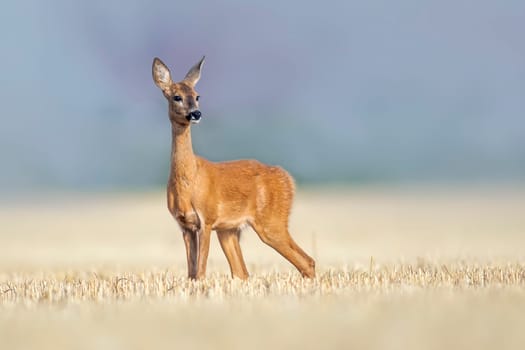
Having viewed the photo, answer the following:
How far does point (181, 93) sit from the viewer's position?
12.0 meters

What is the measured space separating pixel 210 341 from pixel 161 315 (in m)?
1.37

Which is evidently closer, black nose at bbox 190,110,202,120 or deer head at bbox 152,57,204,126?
black nose at bbox 190,110,202,120

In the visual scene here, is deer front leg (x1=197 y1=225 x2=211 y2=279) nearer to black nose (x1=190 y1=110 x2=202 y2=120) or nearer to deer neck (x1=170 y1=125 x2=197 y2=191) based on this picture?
deer neck (x1=170 y1=125 x2=197 y2=191)

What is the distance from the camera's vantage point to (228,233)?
43.8ft

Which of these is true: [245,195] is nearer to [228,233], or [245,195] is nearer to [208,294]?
[228,233]

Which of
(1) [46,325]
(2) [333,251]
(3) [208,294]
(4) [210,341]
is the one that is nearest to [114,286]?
(3) [208,294]

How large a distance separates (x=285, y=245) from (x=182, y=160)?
2.12 m

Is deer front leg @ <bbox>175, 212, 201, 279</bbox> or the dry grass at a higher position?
deer front leg @ <bbox>175, 212, 201, 279</bbox>

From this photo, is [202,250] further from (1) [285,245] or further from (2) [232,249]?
(1) [285,245]

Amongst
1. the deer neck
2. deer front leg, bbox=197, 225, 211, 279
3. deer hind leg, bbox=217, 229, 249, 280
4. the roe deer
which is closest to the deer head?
the roe deer

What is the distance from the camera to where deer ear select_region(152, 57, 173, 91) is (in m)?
12.4

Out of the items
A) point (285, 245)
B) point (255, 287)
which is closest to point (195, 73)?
point (285, 245)

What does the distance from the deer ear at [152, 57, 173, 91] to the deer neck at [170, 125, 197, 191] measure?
61 centimetres

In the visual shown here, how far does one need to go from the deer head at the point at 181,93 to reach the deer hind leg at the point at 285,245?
80.6 inches
